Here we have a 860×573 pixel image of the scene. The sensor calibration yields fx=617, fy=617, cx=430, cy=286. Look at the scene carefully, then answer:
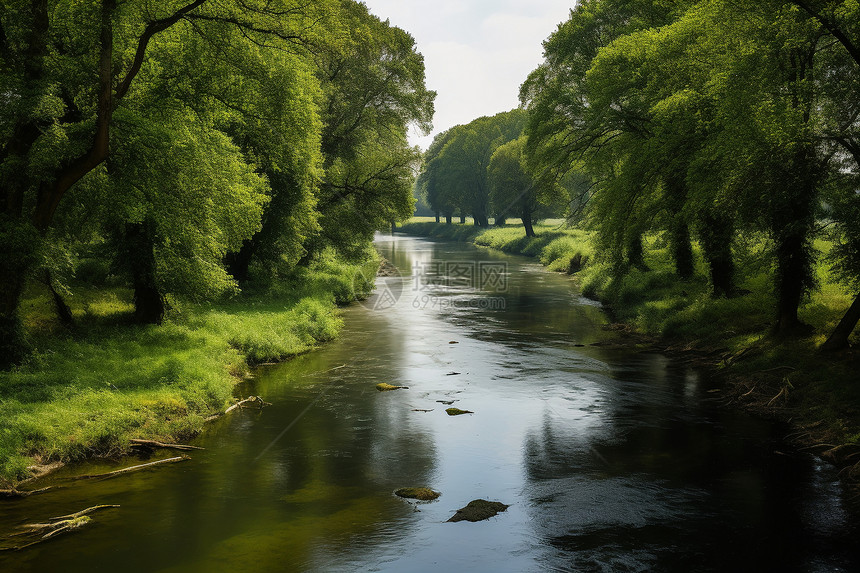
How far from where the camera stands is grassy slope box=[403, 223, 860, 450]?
14875 mm

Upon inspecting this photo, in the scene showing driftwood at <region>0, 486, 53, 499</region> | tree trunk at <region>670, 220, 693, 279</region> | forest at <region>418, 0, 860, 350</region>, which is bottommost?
driftwood at <region>0, 486, 53, 499</region>

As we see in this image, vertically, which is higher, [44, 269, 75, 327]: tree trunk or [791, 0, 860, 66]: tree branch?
[791, 0, 860, 66]: tree branch

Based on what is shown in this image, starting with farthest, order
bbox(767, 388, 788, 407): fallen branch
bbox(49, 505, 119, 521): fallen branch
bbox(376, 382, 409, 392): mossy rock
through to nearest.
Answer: bbox(376, 382, 409, 392): mossy rock → bbox(767, 388, 788, 407): fallen branch → bbox(49, 505, 119, 521): fallen branch

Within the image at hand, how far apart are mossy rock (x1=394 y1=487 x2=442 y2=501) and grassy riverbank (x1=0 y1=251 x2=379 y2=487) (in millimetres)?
5718

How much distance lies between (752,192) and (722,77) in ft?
11.3

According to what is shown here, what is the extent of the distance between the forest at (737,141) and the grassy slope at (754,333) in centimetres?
64

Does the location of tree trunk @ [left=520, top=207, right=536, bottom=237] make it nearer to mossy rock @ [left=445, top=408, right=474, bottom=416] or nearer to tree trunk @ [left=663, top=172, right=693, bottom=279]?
tree trunk @ [left=663, top=172, right=693, bottom=279]

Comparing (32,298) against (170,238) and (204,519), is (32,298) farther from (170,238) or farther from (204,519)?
(204,519)

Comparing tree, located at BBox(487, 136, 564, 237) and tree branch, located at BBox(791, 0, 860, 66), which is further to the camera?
tree, located at BBox(487, 136, 564, 237)

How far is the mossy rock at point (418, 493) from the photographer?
11367 mm

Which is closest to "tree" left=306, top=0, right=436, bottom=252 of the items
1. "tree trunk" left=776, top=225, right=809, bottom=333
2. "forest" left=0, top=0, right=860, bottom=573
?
"forest" left=0, top=0, right=860, bottom=573

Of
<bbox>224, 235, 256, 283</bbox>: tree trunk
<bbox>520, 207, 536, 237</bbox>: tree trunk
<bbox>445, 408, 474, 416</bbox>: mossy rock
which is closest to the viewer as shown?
<bbox>445, 408, 474, 416</bbox>: mossy rock

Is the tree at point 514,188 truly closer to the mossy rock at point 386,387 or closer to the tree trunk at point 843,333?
the mossy rock at point 386,387

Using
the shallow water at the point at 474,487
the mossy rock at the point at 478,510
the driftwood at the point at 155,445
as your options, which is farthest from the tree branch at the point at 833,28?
the driftwood at the point at 155,445
